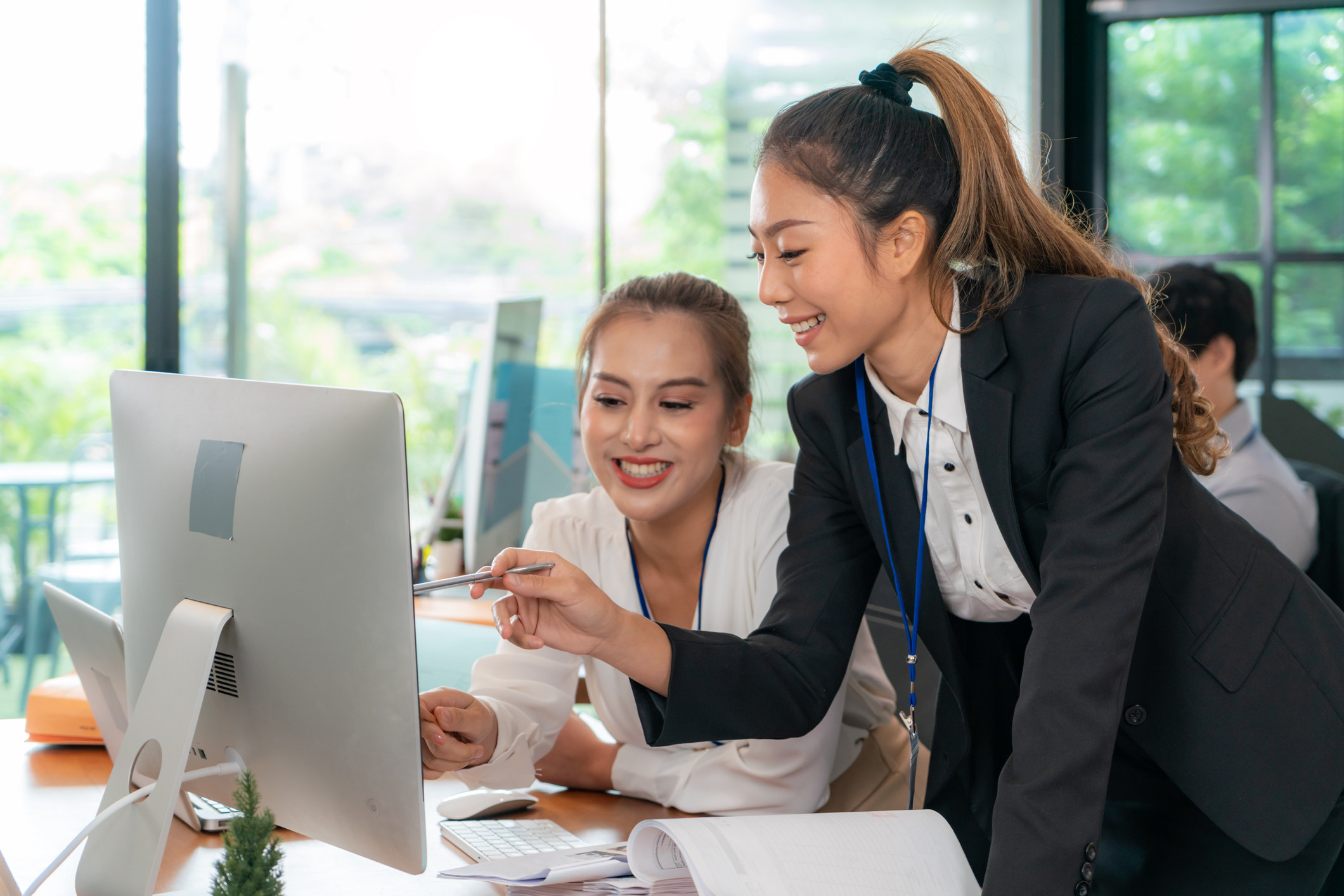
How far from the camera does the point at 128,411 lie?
3.30ft

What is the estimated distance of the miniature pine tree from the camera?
0.69 metres

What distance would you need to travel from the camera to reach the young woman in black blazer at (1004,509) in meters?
1.02

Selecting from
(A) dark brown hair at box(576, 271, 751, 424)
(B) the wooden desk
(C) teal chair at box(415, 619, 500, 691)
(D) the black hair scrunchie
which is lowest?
(B) the wooden desk

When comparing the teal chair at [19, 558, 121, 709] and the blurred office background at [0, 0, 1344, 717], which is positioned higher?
the blurred office background at [0, 0, 1344, 717]

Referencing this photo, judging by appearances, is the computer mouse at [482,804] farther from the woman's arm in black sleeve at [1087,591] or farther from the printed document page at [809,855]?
the woman's arm in black sleeve at [1087,591]

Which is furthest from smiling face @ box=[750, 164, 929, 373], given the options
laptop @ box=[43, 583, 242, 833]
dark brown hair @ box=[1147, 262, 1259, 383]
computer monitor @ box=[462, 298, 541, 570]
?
dark brown hair @ box=[1147, 262, 1259, 383]

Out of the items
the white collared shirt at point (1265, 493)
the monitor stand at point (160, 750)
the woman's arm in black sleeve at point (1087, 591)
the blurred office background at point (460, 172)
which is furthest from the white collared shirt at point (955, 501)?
the blurred office background at point (460, 172)

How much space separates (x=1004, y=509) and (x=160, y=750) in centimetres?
80

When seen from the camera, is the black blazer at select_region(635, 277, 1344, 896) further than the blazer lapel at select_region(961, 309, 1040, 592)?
No

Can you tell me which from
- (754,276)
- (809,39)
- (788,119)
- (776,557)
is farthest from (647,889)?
(809,39)

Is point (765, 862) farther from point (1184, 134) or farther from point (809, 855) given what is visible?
point (1184, 134)

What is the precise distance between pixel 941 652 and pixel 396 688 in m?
0.65

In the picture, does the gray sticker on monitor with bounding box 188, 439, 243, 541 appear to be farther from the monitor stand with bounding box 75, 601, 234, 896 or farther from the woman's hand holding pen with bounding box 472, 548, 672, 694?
the woman's hand holding pen with bounding box 472, 548, 672, 694

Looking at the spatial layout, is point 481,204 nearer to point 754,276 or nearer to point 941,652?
point 754,276
